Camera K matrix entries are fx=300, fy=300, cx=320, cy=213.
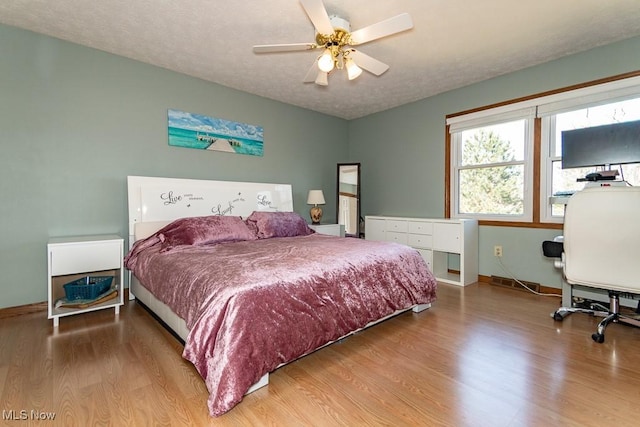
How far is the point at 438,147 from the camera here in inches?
161

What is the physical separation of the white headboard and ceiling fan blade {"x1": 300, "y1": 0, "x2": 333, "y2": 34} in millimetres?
2177

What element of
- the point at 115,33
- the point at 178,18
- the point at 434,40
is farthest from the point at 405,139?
the point at 115,33

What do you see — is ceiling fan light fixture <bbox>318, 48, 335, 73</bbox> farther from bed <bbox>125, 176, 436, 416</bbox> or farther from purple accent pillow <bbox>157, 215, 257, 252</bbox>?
purple accent pillow <bbox>157, 215, 257, 252</bbox>

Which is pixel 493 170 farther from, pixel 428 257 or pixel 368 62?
pixel 368 62

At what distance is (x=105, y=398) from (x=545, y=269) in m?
3.89

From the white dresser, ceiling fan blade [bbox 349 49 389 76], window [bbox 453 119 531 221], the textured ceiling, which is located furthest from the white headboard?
window [bbox 453 119 531 221]

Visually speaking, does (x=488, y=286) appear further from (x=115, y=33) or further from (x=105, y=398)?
(x=115, y=33)

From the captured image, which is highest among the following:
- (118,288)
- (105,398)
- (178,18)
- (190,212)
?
(178,18)

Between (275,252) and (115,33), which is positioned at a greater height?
(115,33)

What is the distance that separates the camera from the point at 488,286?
3496 millimetres

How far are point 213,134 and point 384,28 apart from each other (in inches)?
95.0

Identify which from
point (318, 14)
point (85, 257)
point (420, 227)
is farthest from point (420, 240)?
point (85, 257)

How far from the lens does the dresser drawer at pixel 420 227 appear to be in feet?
12.4

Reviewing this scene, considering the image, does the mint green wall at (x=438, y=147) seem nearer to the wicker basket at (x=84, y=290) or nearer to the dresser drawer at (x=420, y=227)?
the dresser drawer at (x=420, y=227)
